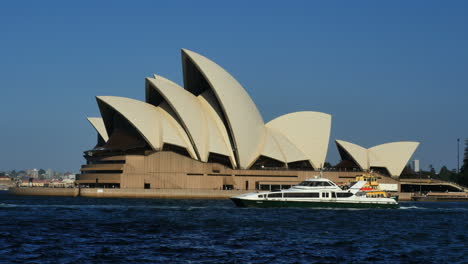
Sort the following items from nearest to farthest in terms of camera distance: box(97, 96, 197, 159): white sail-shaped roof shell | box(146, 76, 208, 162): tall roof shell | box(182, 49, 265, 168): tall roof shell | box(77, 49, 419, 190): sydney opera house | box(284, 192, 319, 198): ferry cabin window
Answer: box(284, 192, 319, 198): ferry cabin window, box(97, 96, 197, 159): white sail-shaped roof shell, box(182, 49, 265, 168): tall roof shell, box(146, 76, 208, 162): tall roof shell, box(77, 49, 419, 190): sydney opera house

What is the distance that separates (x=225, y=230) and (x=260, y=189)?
65.8 metres

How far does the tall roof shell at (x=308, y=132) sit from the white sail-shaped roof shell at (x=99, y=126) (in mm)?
28078

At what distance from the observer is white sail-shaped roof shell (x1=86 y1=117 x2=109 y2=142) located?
4488 inches

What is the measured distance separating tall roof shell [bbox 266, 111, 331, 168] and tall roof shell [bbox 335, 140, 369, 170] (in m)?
8.00

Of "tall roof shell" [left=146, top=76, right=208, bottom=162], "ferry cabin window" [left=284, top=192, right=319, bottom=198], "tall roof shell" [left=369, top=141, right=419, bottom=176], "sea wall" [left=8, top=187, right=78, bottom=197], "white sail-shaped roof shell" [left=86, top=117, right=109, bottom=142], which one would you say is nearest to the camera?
"ferry cabin window" [left=284, top=192, right=319, bottom=198]

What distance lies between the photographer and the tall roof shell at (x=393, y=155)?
120000 mm

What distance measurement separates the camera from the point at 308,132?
112 m

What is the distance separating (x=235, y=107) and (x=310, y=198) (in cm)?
3702

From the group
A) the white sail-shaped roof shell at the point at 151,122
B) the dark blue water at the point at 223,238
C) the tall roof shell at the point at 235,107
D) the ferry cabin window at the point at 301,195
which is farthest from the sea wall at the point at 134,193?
the dark blue water at the point at 223,238

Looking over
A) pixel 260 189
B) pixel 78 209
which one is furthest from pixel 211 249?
Answer: pixel 260 189

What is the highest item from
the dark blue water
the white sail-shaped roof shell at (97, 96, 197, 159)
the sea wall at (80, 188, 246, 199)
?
the white sail-shaped roof shell at (97, 96, 197, 159)

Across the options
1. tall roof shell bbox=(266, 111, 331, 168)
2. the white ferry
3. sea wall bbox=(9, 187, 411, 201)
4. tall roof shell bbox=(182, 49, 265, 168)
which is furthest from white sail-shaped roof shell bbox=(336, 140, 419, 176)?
the white ferry

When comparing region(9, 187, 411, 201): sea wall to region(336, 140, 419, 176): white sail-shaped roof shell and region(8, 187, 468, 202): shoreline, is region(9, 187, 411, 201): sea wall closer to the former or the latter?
region(8, 187, 468, 202): shoreline

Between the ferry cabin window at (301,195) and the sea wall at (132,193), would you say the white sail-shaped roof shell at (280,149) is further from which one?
the ferry cabin window at (301,195)
